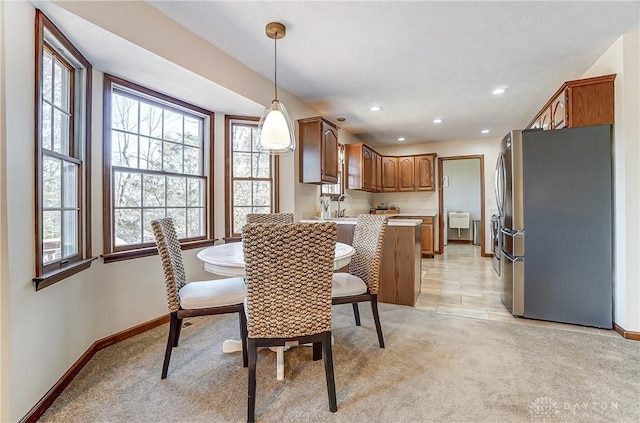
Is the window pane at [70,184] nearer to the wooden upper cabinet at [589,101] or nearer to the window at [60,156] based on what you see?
the window at [60,156]

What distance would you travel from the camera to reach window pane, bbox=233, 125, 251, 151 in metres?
3.44

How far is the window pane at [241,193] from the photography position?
3420 mm

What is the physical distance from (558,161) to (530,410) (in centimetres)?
205

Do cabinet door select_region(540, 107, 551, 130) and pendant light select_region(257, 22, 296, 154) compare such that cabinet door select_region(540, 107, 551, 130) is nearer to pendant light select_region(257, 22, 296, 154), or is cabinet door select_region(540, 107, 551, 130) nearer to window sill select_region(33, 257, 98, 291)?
pendant light select_region(257, 22, 296, 154)

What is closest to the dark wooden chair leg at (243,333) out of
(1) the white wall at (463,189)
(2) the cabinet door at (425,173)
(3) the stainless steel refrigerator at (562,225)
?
(3) the stainless steel refrigerator at (562,225)

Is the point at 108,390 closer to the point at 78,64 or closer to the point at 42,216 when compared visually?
the point at 42,216

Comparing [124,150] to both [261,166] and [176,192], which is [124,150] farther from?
[261,166]

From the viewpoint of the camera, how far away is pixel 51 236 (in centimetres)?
178

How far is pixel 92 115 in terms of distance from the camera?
85.4 inches

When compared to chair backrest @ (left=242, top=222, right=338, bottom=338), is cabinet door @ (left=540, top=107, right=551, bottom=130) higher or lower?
higher

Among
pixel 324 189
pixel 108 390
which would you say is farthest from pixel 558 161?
pixel 108 390

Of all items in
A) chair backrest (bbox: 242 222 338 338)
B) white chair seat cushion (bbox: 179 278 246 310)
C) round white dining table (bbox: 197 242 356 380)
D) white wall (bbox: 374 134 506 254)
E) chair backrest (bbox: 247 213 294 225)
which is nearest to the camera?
chair backrest (bbox: 242 222 338 338)

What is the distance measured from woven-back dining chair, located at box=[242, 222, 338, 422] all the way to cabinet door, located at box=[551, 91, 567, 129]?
2.72 meters

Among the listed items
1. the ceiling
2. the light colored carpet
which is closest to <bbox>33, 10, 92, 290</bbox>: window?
the ceiling
